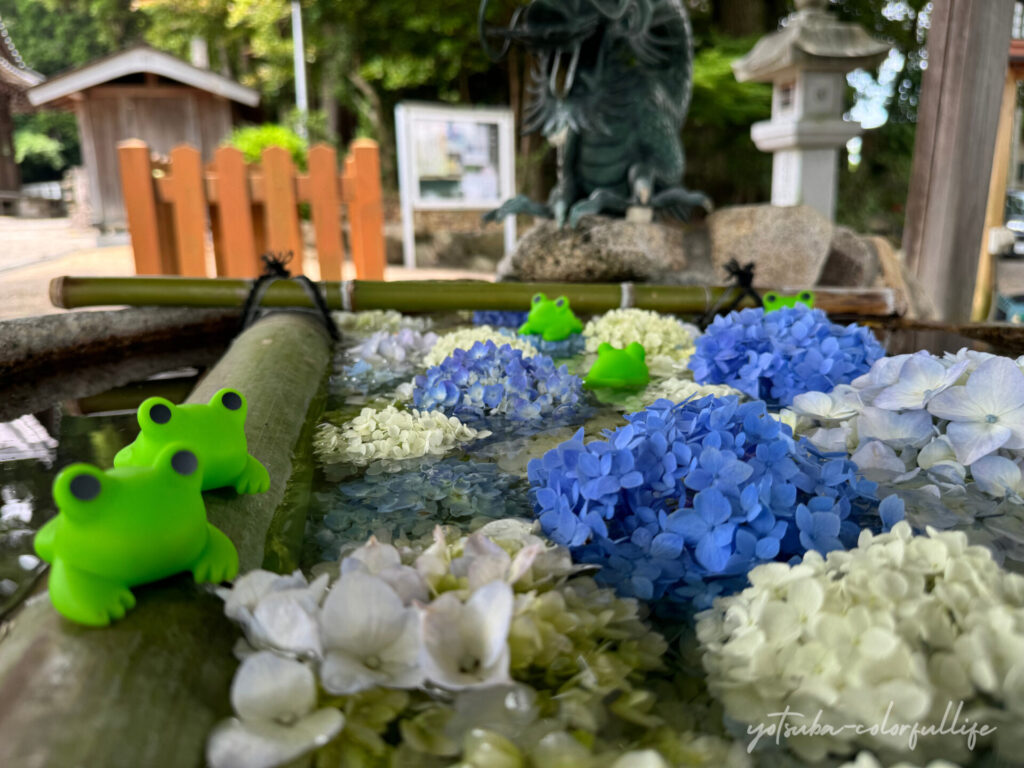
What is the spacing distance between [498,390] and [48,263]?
9327 mm

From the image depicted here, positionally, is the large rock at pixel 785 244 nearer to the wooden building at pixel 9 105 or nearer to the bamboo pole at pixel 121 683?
the bamboo pole at pixel 121 683

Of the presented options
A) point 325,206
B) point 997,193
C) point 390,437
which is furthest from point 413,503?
point 997,193

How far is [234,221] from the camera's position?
5.30 metres

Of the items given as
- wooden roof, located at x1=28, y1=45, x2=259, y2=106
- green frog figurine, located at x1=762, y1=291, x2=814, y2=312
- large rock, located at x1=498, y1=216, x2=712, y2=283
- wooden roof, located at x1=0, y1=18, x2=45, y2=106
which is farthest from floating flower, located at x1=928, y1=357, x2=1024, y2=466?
wooden roof, located at x1=28, y1=45, x2=259, y2=106

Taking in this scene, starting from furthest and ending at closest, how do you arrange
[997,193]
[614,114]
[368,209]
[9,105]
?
[9,105] → [997,193] → [368,209] → [614,114]

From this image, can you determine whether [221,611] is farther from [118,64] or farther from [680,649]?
[118,64]

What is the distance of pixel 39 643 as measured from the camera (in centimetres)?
75

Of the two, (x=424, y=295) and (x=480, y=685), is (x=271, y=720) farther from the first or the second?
(x=424, y=295)

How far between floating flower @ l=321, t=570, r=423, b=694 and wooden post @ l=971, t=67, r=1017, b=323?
7.67 m

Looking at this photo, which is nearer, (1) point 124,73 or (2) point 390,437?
(2) point 390,437

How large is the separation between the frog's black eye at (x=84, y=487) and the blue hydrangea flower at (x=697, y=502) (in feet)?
2.07

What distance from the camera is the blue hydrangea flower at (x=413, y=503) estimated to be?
121 cm

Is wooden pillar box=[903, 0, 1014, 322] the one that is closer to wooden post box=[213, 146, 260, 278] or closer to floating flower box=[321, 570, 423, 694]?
wooden post box=[213, 146, 260, 278]

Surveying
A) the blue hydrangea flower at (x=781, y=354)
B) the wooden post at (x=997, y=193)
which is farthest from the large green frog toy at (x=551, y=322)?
the wooden post at (x=997, y=193)
